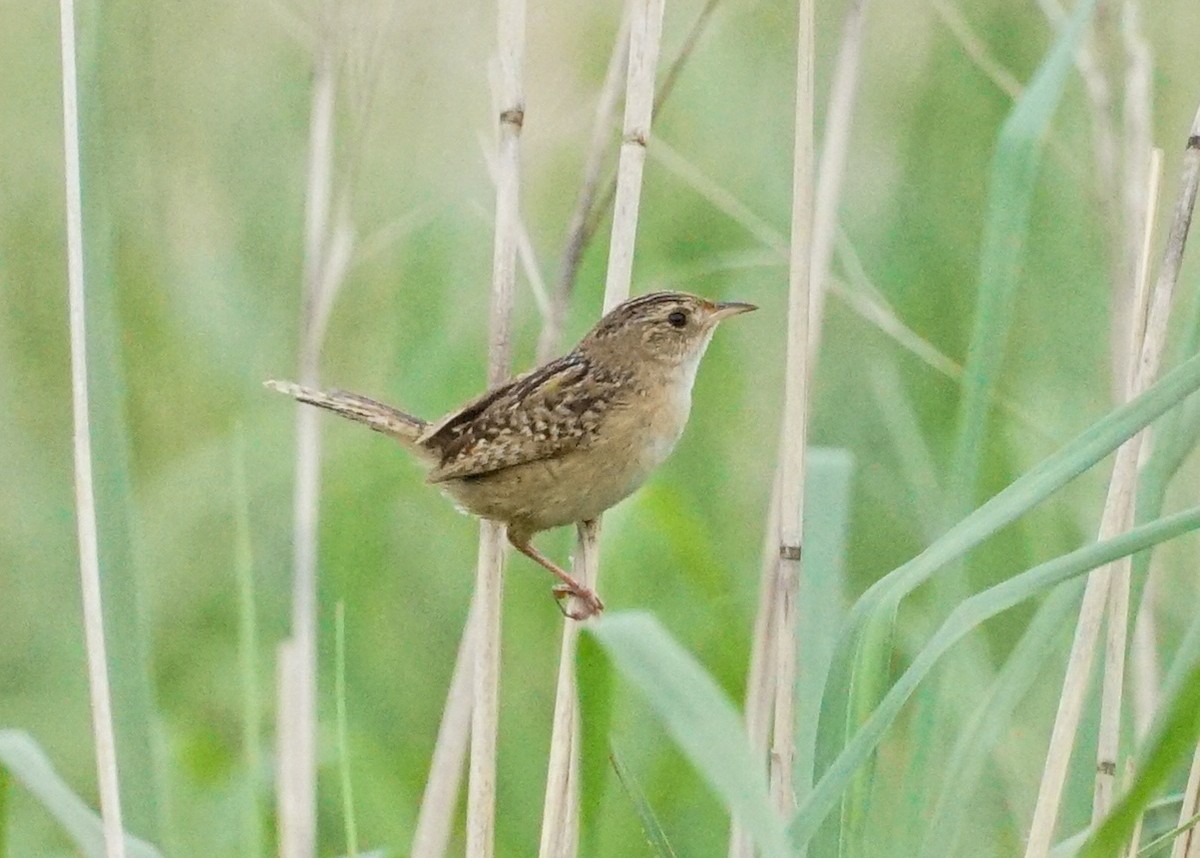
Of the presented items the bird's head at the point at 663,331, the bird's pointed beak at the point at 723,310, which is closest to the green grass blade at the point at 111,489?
the bird's head at the point at 663,331

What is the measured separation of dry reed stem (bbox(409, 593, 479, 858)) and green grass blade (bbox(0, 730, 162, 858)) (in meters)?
0.39

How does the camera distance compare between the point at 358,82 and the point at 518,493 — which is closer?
the point at 358,82

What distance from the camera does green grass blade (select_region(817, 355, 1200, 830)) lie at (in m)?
1.61

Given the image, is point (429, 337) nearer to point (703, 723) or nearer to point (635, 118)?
point (635, 118)

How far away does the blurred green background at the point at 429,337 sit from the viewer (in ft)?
10.3

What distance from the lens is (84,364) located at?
2.09 metres

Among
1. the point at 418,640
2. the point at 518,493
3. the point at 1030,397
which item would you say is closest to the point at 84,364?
the point at 518,493

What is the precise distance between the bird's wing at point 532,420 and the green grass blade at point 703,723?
1.18 m

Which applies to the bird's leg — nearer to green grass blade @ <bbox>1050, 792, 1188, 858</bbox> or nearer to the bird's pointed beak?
the bird's pointed beak

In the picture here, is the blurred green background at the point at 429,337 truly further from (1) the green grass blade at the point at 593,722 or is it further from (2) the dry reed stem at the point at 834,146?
(1) the green grass blade at the point at 593,722

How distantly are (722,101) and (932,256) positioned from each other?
22.7 inches

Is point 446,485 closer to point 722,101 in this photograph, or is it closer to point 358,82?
point 358,82

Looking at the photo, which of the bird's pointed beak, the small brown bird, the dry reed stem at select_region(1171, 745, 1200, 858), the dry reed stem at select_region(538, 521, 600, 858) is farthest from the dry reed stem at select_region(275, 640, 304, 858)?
the dry reed stem at select_region(1171, 745, 1200, 858)

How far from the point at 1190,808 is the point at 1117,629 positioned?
0.89ft
